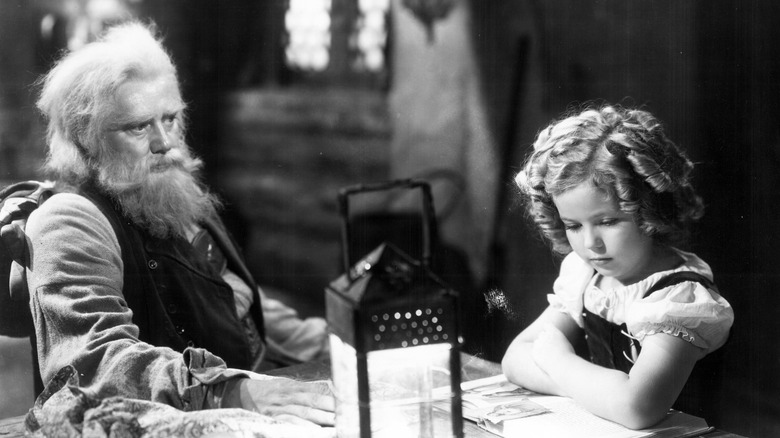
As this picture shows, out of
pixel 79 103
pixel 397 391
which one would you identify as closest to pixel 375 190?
pixel 397 391

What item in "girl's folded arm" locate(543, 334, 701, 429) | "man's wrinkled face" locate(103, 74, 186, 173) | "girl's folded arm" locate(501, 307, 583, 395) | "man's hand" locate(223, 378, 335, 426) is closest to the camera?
"girl's folded arm" locate(543, 334, 701, 429)

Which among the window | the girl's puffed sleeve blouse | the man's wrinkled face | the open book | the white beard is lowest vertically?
the open book

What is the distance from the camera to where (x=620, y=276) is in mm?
1970

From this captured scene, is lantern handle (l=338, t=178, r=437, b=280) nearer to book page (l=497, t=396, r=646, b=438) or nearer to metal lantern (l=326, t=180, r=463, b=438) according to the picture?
metal lantern (l=326, t=180, r=463, b=438)

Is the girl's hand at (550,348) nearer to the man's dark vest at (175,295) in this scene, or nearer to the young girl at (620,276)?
the young girl at (620,276)

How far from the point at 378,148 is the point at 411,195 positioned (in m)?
0.19

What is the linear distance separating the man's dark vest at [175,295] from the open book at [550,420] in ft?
2.43

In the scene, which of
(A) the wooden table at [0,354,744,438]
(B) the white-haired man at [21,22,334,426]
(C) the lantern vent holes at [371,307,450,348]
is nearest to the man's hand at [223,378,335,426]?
(B) the white-haired man at [21,22,334,426]

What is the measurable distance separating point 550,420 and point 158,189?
3.97ft

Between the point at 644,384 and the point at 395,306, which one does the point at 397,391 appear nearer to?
the point at 395,306

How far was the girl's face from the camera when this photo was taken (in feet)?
6.09

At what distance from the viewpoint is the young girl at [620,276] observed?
173 centimetres

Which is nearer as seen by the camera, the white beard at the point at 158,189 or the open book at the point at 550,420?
the open book at the point at 550,420

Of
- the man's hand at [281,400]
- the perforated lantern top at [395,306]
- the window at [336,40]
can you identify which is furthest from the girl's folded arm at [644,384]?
the window at [336,40]
